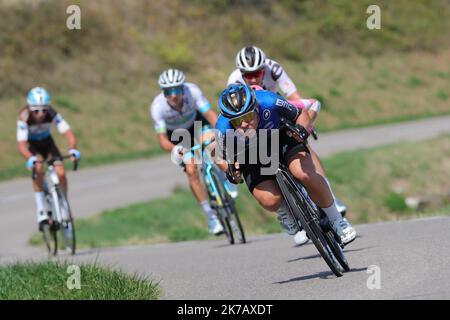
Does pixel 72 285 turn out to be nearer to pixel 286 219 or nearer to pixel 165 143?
pixel 286 219

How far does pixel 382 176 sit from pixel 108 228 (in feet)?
26.5

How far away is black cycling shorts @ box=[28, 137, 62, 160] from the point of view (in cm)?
1404

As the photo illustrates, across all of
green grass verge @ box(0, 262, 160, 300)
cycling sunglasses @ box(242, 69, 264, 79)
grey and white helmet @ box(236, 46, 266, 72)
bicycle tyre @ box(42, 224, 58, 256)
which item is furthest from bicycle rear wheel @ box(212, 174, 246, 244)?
green grass verge @ box(0, 262, 160, 300)

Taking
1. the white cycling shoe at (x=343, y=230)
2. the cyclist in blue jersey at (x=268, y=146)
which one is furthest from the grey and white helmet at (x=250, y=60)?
the white cycling shoe at (x=343, y=230)

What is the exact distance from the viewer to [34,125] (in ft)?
45.0

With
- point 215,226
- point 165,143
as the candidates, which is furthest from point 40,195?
point 215,226

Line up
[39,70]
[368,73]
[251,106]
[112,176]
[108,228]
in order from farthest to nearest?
[368,73] < [39,70] < [112,176] < [108,228] < [251,106]

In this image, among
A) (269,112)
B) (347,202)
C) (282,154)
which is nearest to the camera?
(269,112)

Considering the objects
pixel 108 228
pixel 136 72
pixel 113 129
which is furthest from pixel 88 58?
pixel 108 228

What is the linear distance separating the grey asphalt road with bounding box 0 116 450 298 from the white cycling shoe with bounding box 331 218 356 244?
322 millimetres

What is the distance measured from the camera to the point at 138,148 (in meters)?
32.9

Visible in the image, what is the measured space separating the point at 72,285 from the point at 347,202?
1374 cm

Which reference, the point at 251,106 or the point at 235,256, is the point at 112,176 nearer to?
the point at 235,256

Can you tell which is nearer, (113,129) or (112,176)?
(112,176)
